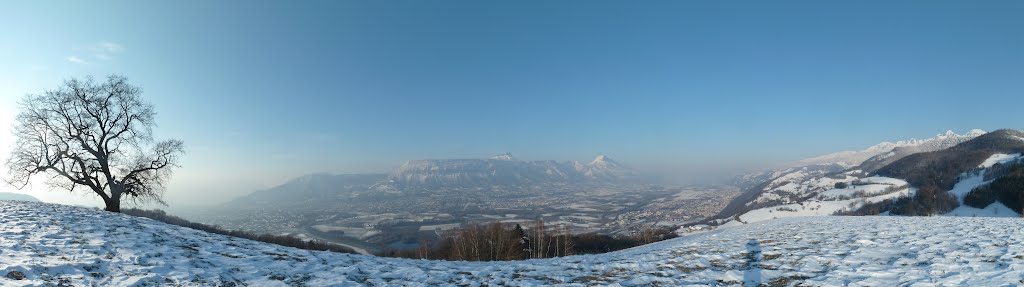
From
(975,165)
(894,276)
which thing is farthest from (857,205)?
(894,276)

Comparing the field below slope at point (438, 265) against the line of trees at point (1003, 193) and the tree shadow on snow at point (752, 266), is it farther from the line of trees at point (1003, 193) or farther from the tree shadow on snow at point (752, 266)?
the line of trees at point (1003, 193)

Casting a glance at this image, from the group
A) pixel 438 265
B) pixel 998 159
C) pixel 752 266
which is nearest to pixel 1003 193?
pixel 998 159

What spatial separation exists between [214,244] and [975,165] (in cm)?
27946

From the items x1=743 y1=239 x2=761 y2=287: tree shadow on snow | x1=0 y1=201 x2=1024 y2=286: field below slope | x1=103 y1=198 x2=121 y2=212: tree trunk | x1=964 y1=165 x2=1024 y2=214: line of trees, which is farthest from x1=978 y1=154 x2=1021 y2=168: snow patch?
x1=103 y1=198 x2=121 y2=212: tree trunk

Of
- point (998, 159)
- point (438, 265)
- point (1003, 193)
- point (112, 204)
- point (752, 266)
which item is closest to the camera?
point (752, 266)

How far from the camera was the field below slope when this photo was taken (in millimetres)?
8203

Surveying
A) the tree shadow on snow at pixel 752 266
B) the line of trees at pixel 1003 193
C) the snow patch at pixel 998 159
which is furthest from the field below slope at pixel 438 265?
the snow patch at pixel 998 159

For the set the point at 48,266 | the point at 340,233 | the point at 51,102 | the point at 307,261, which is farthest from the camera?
the point at 340,233

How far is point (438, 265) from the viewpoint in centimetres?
1237

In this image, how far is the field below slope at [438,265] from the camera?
26.9ft

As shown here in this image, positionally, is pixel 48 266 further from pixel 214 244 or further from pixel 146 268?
pixel 214 244

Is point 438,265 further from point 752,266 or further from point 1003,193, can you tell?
point 1003,193

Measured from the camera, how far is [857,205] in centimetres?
16588

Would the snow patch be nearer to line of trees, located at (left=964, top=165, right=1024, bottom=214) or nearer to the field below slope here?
line of trees, located at (left=964, top=165, right=1024, bottom=214)
